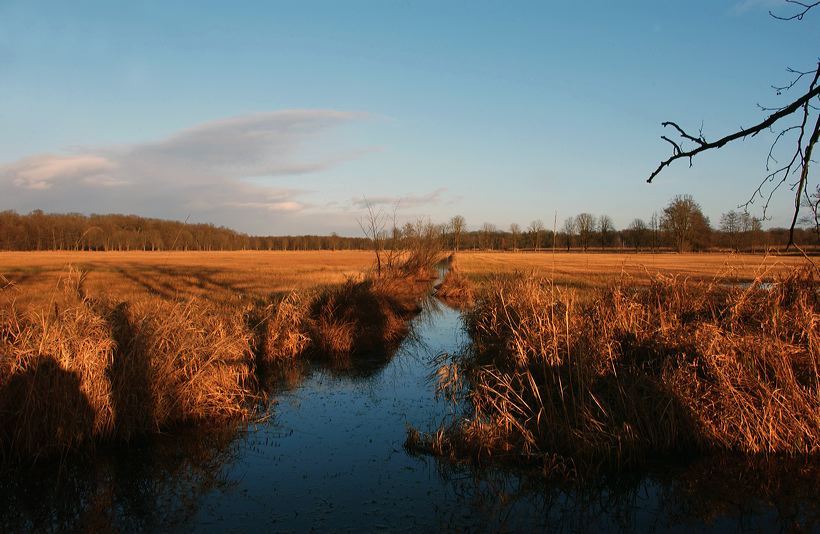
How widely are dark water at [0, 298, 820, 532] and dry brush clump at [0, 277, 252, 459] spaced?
0.47 meters

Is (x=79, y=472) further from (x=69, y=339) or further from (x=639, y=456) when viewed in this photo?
(x=639, y=456)

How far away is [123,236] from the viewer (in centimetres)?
3662

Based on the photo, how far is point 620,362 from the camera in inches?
348

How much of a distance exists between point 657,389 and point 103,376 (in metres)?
7.94

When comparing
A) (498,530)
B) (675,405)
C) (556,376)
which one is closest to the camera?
(498,530)

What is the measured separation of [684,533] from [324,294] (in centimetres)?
1305

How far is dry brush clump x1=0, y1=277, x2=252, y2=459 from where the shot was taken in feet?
22.1

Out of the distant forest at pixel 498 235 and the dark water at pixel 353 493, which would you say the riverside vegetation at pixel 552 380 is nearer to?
the dark water at pixel 353 493

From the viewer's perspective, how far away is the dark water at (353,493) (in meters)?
5.31

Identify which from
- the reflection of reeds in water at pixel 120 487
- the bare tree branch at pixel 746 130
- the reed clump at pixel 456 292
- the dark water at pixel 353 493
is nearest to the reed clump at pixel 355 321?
the reed clump at pixel 456 292

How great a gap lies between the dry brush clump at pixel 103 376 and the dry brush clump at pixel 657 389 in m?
3.77

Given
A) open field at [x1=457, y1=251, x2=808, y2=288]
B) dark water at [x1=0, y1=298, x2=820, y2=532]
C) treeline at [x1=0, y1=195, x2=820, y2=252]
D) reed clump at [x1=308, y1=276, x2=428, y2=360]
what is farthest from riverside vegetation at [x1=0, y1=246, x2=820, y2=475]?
treeline at [x1=0, y1=195, x2=820, y2=252]

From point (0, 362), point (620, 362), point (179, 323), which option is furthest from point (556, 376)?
point (0, 362)

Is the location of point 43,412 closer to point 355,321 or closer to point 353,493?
point 353,493
